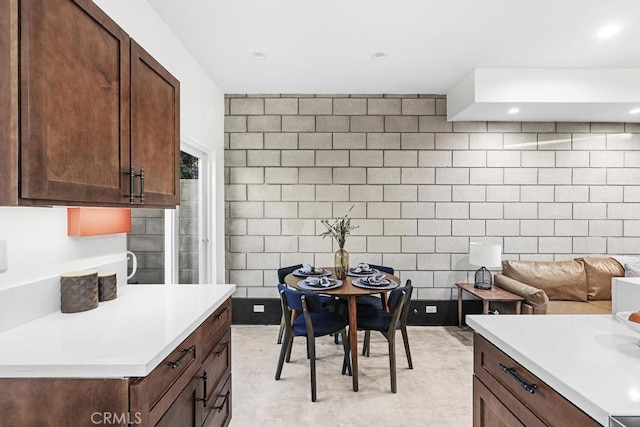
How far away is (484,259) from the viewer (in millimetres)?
3932

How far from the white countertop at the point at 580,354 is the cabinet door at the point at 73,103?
5.35ft

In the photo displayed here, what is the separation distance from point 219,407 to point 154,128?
1.53 meters

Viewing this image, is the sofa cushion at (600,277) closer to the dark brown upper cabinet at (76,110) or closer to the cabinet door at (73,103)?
the dark brown upper cabinet at (76,110)

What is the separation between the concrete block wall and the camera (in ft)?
14.2

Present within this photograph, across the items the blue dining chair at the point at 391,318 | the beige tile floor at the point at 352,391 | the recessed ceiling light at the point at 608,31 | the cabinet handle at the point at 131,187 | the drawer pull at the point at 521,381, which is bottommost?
the beige tile floor at the point at 352,391

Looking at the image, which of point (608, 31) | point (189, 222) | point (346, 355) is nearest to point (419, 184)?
point (608, 31)

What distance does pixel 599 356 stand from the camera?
117 centimetres

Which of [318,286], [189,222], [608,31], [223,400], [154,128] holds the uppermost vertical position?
[608,31]

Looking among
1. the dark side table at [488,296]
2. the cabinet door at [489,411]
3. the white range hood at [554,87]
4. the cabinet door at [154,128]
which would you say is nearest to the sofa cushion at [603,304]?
the dark side table at [488,296]

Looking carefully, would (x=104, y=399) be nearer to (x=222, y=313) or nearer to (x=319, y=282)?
(x=222, y=313)

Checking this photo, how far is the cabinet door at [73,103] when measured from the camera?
3.49 ft

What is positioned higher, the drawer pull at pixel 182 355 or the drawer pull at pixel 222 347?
the drawer pull at pixel 182 355

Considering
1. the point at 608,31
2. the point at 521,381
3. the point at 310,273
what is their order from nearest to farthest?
1. the point at 521,381
2. the point at 608,31
3. the point at 310,273

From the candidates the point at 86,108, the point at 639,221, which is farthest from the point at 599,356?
the point at 639,221
